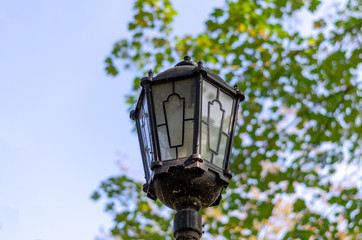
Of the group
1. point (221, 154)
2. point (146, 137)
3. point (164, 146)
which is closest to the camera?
point (164, 146)

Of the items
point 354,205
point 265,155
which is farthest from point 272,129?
point 354,205

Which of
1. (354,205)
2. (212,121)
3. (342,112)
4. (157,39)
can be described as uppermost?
(157,39)

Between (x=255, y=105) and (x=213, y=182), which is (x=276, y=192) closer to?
(x=255, y=105)

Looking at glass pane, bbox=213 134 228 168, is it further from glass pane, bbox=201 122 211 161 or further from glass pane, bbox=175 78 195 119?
glass pane, bbox=175 78 195 119

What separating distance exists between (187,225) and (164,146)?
491 millimetres

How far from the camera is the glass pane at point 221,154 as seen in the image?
10.1ft

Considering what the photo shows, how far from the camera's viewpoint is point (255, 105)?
8.00 metres

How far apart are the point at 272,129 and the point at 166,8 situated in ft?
8.92

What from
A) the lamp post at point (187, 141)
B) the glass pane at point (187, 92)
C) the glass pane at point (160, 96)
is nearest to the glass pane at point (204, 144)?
the lamp post at point (187, 141)

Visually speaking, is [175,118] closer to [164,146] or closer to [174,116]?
[174,116]

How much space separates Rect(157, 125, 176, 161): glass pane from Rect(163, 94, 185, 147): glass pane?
3 centimetres

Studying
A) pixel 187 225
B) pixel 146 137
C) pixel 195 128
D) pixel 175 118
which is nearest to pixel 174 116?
pixel 175 118

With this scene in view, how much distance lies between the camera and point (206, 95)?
317 cm

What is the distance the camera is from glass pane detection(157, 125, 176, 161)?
9.86 feet
